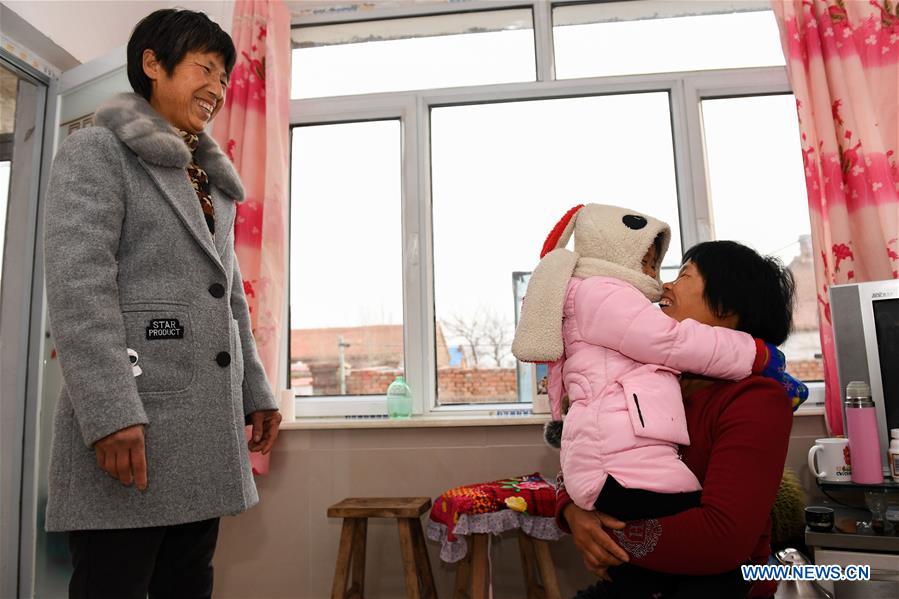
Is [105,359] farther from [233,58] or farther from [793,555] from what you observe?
[793,555]

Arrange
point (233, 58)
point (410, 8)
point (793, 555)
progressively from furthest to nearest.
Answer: point (410, 8)
point (793, 555)
point (233, 58)

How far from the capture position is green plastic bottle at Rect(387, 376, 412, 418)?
2373mm

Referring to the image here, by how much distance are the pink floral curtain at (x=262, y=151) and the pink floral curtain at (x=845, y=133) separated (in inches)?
77.4

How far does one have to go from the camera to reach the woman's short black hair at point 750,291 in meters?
1.00

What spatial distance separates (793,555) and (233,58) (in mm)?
1826

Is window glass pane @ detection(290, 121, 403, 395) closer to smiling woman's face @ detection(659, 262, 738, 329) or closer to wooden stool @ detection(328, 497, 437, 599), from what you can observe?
wooden stool @ detection(328, 497, 437, 599)

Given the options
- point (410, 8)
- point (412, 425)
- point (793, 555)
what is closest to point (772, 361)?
point (793, 555)

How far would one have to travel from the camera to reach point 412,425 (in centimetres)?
221

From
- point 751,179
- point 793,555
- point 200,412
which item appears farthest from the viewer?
point 751,179

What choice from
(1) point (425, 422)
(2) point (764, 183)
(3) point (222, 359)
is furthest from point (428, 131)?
(3) point (222, 359)

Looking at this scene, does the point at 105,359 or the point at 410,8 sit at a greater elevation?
the point at 410,8

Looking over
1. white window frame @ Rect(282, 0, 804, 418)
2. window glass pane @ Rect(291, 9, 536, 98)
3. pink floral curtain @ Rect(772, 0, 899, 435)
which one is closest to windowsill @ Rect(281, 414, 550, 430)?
white window frame @ Rect(282, 0, 804, 418)

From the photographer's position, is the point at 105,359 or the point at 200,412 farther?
the point at 200,412

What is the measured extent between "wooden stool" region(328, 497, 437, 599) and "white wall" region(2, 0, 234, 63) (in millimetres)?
1887
